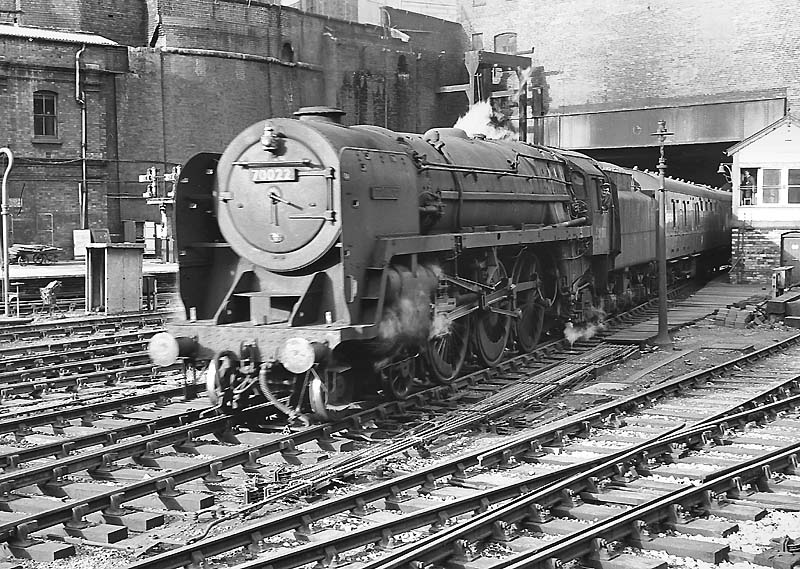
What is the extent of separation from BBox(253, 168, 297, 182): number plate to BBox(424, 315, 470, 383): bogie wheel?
2145 millimetres

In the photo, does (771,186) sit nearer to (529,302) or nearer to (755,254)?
(755,254)

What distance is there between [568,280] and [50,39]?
20104 millimetres

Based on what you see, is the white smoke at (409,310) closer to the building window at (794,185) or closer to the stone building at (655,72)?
the building window at (794,185)

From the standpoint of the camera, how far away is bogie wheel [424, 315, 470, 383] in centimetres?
966

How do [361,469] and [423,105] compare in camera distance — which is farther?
[423,105]

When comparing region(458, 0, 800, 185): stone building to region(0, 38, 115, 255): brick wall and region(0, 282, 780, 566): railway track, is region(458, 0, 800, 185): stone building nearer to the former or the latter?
region(0, 38, 115, 255): brick wall

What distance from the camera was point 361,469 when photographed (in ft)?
23.5

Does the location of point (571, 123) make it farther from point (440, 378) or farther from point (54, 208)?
point (440, 378)

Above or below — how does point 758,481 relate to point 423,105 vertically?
below

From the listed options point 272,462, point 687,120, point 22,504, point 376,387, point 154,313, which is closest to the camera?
point 22,504

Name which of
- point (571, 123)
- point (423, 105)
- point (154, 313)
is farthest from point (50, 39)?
point (571, 123)

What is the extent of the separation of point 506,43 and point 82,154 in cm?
2018

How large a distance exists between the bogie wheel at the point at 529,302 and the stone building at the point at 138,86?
60.8 ft

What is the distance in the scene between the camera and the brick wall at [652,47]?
34156 millimetres
